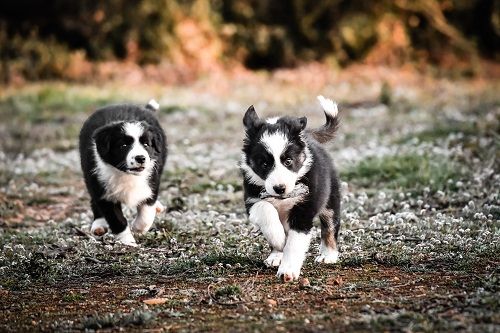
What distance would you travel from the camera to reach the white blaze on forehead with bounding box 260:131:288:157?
21.3 ft

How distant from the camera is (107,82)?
23.2 meters

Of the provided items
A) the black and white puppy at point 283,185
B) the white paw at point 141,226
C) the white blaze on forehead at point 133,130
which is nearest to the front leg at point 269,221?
the black and white puppy at point 283,185

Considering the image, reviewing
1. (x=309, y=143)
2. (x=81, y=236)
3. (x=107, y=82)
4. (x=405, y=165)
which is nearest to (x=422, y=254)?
(x=309, y=143)

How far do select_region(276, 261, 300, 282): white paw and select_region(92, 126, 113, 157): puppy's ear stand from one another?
242cm

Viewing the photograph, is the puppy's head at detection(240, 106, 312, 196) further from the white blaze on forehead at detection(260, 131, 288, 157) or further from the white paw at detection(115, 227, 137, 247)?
the white paw at detection(115, 227, 137, 247)

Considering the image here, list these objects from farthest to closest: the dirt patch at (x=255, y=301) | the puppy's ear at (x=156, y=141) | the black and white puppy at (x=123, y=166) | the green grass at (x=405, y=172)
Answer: the green grass at (x=405, y=172) < the puppy's ear at (x=156, y=141) < the black and white puppy at (x=123, y=166) < the dirt patch at (x=255, y=301)

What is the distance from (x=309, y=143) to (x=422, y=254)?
132 cm

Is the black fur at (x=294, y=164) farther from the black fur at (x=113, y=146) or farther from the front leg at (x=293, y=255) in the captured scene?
the black fur at (x=113, y=146)

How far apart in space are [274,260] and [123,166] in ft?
6.44

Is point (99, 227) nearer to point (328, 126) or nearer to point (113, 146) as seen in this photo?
point (113, 146)

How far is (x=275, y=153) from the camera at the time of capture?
650cm

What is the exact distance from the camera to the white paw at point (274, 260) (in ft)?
22.5

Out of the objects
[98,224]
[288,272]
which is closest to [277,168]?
[288,272]

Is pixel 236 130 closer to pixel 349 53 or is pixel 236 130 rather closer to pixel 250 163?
pixel 250 163
